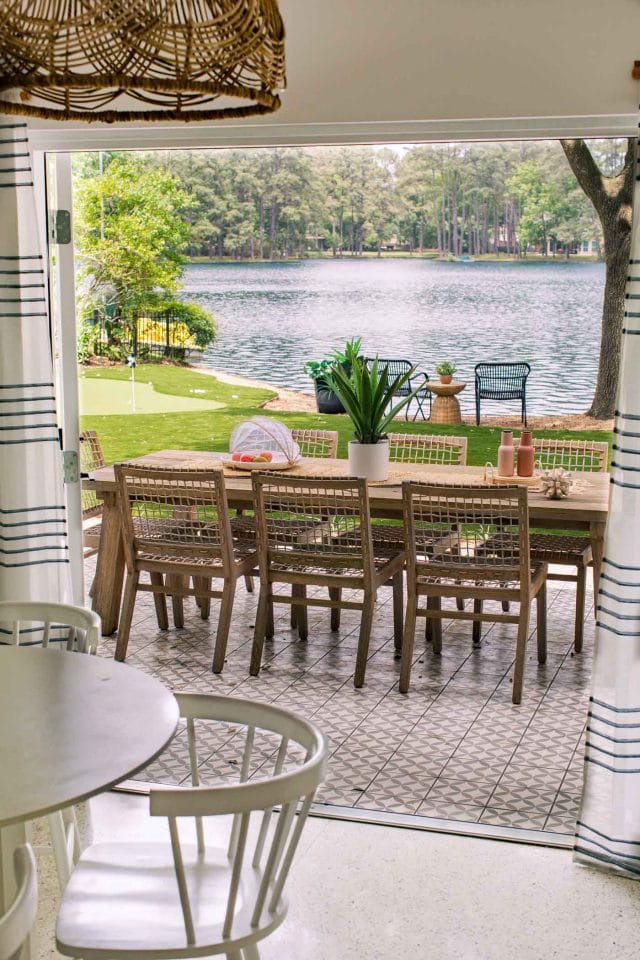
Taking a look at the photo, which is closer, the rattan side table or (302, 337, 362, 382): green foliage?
(302, 337, 362, 382): green foliage

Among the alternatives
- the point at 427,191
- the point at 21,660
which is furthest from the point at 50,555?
the point at 427,191

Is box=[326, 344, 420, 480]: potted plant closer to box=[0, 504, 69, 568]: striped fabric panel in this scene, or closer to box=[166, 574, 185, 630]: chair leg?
box=[166, 574, 185, 630]: chair leg

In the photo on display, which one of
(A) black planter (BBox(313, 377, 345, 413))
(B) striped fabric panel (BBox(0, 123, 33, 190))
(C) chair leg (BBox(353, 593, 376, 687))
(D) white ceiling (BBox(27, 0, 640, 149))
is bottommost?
(C) chair leg (BBox(353, 593, 376, 687))

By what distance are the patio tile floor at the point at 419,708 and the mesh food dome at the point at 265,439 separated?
2.66 feet

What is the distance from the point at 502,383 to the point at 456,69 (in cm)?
731

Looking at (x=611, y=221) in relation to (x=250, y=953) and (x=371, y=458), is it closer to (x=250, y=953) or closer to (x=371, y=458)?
(x=371, y=458)

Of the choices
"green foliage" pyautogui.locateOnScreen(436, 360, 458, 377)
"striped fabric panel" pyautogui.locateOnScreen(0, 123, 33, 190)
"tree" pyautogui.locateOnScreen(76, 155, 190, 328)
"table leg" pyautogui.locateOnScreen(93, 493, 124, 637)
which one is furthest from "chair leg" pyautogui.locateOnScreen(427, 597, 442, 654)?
"tree" pyautogui.locateOnScreen(76, 155, 190, 328)

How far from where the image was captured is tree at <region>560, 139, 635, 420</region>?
877cm

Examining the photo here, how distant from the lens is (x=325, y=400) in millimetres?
10516

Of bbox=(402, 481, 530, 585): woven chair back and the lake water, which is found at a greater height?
the lake water

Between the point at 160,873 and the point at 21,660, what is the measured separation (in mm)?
608

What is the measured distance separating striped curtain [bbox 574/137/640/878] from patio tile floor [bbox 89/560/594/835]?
265 millimetres

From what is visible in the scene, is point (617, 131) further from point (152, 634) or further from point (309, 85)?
point (152, 634)

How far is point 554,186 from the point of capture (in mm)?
10219
